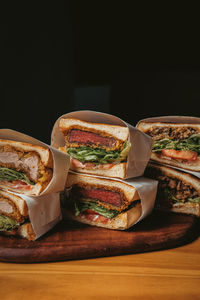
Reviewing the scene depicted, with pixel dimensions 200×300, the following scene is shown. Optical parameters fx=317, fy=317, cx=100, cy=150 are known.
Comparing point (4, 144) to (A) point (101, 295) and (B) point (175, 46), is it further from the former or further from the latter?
(B) point (175, 46)

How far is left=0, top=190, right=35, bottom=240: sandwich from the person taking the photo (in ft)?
7.13

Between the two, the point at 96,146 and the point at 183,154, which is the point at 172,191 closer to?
the point at 183,154

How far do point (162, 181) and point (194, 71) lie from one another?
9.87 ft

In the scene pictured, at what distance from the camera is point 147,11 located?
14.7 feet

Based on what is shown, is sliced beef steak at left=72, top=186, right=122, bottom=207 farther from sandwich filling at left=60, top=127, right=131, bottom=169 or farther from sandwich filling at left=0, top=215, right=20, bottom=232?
sandwich filling at left=0, top=215, right=20, bottom=232

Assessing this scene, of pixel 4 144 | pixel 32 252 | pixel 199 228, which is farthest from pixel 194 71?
pixel 32 252

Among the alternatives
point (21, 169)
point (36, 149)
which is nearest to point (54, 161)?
point (36, 149)

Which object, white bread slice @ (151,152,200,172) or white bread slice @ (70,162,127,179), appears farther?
white bread slice @ (151,152,200,172)

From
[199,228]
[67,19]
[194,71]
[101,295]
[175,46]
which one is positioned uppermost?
[67,19]

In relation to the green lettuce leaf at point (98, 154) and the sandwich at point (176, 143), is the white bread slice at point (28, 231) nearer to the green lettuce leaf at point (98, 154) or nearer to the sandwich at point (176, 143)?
the green lettuce leaf at point (98, 154)

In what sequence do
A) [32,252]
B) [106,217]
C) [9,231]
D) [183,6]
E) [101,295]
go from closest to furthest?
1. [101,295]
2. [32,252]
3. [9,231]
4. [106,217]
5. [183,6]

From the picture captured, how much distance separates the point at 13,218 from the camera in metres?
2.21

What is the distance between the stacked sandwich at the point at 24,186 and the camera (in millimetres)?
2188

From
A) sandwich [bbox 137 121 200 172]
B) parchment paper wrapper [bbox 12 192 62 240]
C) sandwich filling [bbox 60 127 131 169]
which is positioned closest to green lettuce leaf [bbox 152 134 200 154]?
sandwich [bbox 137 121 200 172]
